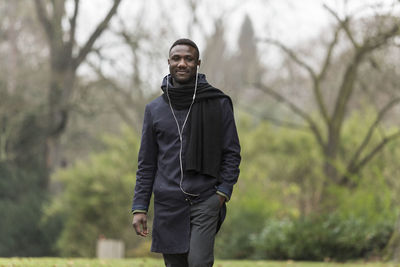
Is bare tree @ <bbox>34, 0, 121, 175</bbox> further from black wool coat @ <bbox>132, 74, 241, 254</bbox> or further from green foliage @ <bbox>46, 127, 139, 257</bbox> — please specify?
black wool coat @ <bbox>132, 74, 241, 254</bbox>

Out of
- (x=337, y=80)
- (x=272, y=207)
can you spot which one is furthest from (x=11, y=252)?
(x=337, y=80)

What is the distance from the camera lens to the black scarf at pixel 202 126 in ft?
13.6

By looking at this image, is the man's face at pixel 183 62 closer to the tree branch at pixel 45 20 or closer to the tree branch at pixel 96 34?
the tree branch at pixel 96 34

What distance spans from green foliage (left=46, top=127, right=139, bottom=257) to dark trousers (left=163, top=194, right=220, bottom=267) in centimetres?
1318

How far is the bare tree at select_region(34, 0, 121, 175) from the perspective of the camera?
64.1ft

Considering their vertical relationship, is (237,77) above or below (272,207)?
above

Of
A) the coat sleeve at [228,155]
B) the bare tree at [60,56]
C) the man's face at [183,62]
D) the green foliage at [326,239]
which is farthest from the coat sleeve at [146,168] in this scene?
the bare tree at [60,56]

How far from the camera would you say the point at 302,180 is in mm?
20922

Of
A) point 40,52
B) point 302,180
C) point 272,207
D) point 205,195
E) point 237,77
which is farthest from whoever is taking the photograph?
point 40,52

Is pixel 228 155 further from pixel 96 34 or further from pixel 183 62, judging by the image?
pixel 96 34

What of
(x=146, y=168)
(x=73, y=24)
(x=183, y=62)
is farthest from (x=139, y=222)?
(x=73, y=24)

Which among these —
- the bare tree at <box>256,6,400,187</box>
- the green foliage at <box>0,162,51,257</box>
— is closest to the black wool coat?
the bare tree at <box>256,6,400,187</box>

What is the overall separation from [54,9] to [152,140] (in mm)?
16275

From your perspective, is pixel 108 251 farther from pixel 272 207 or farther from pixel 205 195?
pixel 205 195
